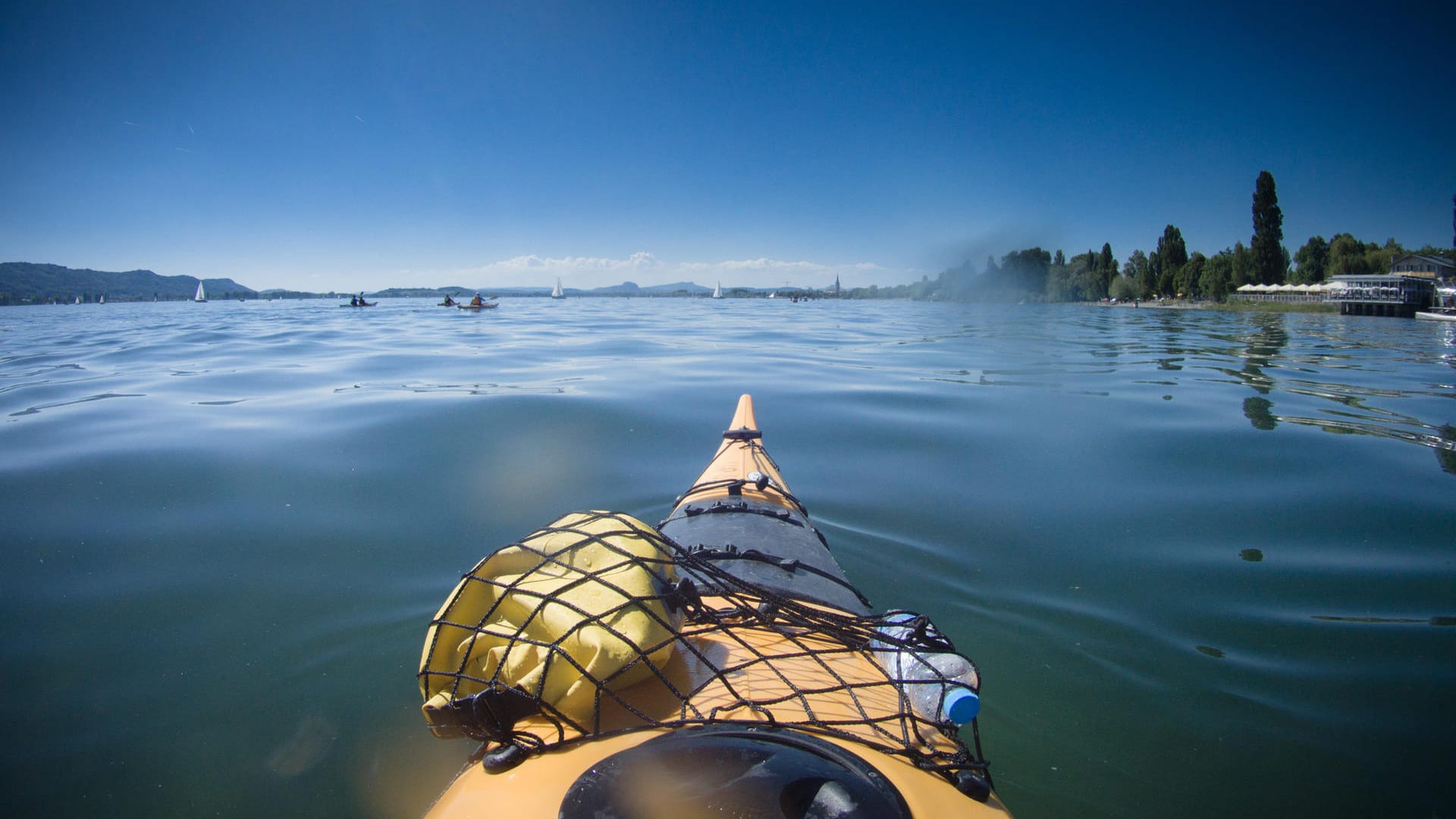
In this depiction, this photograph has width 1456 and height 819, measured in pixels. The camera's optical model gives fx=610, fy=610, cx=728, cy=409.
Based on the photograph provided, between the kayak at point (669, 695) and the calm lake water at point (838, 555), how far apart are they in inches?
34.8

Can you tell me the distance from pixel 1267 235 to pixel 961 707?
6841cm

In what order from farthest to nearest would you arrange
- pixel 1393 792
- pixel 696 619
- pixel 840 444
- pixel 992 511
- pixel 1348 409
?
pixel 1348 409 → pixel 840 444 → pixel 992 511 → pixel 1393 792 → pixel 696 619

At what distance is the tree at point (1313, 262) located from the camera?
6062 centimetres

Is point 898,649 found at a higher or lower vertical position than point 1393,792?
higher

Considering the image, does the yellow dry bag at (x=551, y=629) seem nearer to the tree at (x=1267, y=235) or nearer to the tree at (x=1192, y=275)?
the tree at (x=1267, y=235)

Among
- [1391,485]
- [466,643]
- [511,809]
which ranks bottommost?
[1391,485]

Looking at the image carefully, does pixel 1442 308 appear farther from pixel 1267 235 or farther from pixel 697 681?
pixel 697 681

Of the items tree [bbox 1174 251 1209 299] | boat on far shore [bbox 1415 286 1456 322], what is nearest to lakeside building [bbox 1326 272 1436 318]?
boat on far shore [bbox 1415 286 1456 322]

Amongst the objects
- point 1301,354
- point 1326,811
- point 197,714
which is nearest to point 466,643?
point 197,714

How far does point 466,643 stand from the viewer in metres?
1.79

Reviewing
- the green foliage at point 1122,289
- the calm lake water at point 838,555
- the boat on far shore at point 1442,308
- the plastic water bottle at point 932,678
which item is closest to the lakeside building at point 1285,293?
the boat on far shore at point 1442,308

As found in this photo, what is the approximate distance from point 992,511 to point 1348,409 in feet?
24.3

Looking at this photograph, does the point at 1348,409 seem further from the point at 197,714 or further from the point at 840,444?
the point at 197,714

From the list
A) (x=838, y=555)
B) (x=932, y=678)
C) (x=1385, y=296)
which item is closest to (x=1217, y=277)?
(x=1385, y=296)
